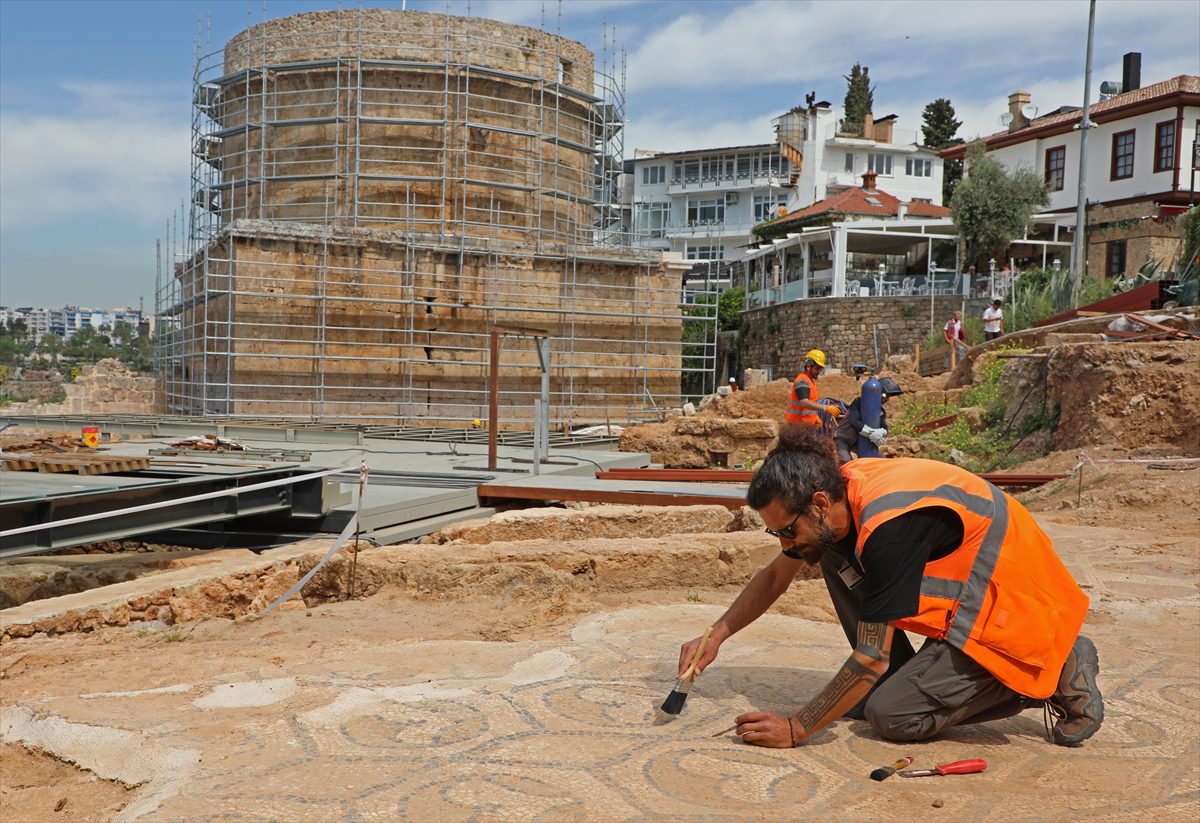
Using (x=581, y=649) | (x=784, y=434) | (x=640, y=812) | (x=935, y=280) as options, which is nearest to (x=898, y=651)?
(x=784, y=434)

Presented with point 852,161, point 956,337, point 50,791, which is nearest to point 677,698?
point 50,791

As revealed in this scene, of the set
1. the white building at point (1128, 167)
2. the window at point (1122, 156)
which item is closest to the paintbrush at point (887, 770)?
the white building at point (1128, 167)

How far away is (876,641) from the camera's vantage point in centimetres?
288

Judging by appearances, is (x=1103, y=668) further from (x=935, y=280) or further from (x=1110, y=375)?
(x=935, y=280)

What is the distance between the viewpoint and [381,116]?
2392 cm

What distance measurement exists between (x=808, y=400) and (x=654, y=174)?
172ft

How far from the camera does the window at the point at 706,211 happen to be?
57812mm

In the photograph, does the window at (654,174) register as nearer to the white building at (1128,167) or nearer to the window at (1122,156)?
the white building at (1128,167)

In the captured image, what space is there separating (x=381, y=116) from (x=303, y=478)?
18148 mm

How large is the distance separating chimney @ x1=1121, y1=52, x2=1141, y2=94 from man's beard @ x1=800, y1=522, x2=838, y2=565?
135ft

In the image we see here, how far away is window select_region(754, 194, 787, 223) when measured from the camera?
5608 centimetres

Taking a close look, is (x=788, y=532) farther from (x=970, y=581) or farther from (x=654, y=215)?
(x=654, y=215)

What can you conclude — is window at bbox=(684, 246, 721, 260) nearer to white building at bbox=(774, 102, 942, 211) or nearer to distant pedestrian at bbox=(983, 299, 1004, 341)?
white building at bbox=(774, 102, 942, 211)

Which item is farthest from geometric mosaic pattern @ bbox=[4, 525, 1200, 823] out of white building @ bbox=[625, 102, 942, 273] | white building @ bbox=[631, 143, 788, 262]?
white building @ bbox=[631, 143, 788, 262]
